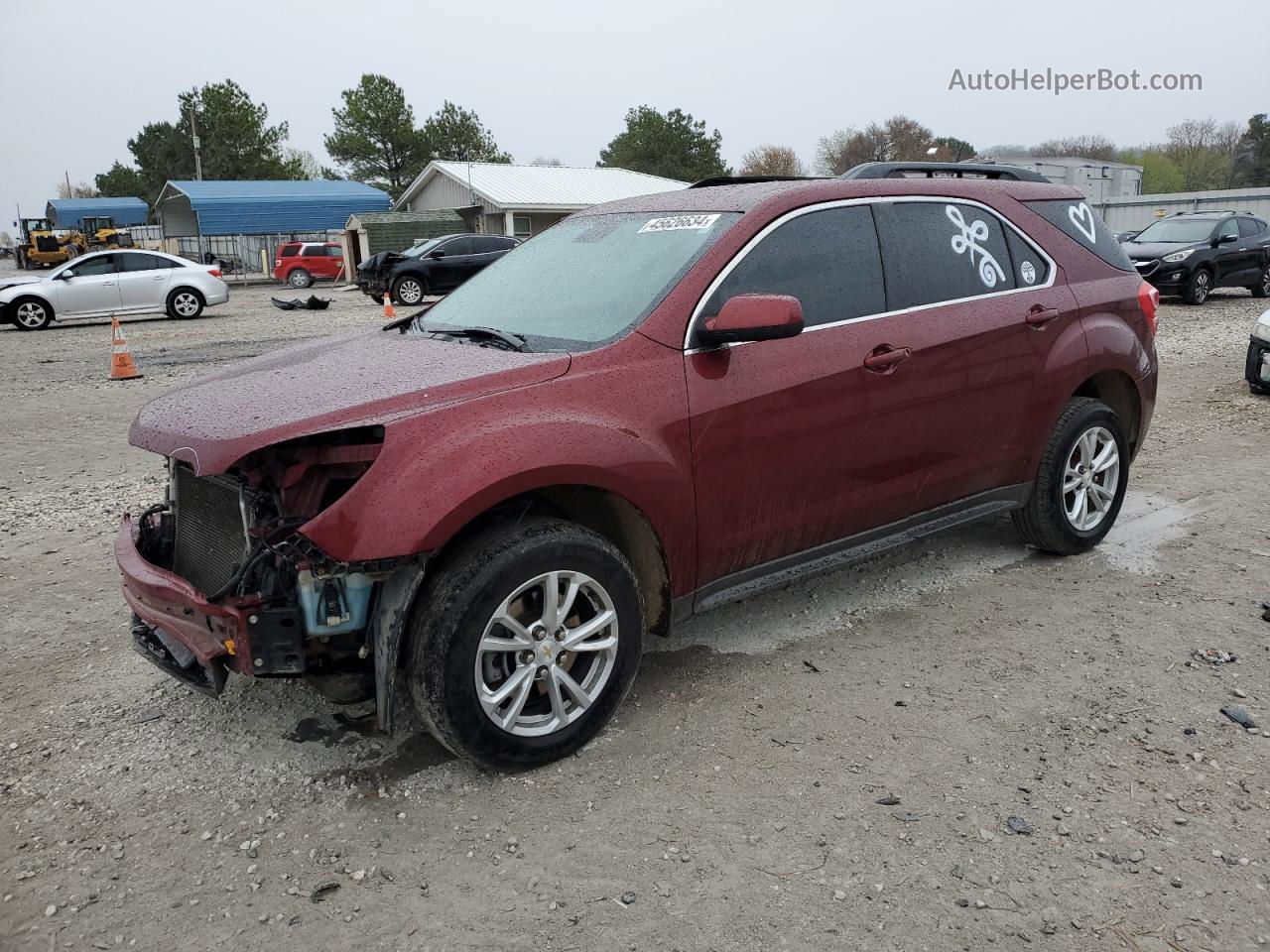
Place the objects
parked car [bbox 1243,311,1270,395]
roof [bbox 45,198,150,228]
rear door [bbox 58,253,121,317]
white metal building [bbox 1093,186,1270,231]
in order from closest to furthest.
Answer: parked car [bbox 1243,311,1270,395], rear door [bbox 58,253,121,317], white metal building [bbox 1093,186,1270,231], roof [bbox 45,198,150,228]

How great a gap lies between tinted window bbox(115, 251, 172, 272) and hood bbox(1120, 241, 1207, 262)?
741 inches

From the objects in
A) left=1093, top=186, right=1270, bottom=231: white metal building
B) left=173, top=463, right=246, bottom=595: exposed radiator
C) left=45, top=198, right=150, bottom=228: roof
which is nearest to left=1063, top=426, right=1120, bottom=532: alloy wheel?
left=173, top=463, right=246, bottom=595: exposed radiator

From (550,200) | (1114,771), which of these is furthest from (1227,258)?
(550,200)

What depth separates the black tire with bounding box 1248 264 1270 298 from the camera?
18.2 metres

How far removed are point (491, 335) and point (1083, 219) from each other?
318cm

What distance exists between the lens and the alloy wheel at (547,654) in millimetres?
3025

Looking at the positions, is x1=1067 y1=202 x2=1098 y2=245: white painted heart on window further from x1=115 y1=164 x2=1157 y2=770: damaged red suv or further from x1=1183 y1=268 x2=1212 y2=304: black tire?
x1=1183 y1=268 x2=1212 y2=304: black tire

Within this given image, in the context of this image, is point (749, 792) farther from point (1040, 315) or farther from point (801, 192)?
point (1040, 315)

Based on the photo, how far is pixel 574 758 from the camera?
3.25 meters

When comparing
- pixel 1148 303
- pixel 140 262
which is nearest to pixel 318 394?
pixel 1148 303

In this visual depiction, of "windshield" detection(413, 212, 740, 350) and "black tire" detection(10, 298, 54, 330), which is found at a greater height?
"black tire" detection(10, 298, 54, 330)

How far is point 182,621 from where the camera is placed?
3076 mm

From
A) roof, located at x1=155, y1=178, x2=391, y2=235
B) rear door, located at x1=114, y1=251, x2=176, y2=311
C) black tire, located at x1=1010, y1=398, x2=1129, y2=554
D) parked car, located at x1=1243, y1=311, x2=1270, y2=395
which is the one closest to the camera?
black tire, located at x1=1010, y1=398, x2=1129, y2=554

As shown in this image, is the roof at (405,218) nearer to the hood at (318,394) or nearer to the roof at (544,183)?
the roof at (544,183)
